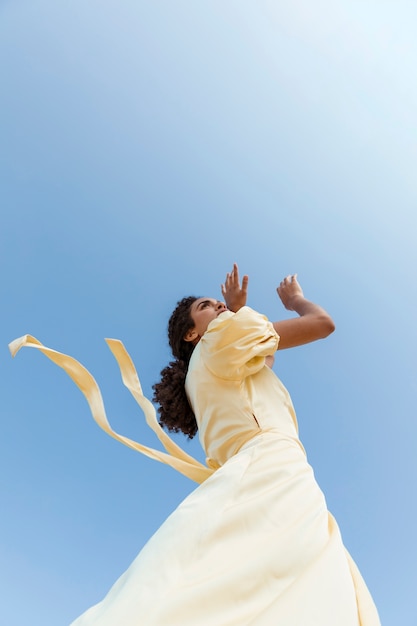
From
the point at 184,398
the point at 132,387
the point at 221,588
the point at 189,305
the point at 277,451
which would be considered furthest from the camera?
the point at 189,305

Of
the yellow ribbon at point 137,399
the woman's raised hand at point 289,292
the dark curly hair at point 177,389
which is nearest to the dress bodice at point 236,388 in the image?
the yellow ribbon at point 137,399

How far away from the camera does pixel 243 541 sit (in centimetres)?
124

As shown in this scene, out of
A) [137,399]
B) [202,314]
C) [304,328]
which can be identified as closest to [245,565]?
[137,399]

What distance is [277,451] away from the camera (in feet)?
5.48

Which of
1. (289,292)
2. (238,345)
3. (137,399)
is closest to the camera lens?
(238,345)

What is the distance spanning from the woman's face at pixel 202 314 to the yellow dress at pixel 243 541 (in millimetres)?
668

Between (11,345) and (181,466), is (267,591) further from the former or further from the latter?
(11,345)

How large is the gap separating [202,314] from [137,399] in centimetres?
74

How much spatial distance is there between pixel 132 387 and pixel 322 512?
1.02m

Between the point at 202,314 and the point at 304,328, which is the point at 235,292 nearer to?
the point at 202,314

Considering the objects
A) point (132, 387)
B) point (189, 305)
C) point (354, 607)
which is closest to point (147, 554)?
point (354, 607)

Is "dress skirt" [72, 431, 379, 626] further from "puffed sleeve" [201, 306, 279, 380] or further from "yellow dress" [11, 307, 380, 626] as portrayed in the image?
"puffed sleeve" [201, 306, 279, 380]

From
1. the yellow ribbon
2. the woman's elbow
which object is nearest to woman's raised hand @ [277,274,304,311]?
the woman's elbow

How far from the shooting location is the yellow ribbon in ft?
6.46
